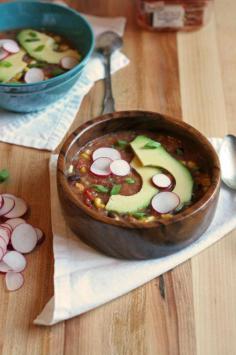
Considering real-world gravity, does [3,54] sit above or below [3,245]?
above

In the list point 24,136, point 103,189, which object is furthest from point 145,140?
point 24,136

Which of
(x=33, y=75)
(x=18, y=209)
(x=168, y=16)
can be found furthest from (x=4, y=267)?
A: (x=168, y=16)

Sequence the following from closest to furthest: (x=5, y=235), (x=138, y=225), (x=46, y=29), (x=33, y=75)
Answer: (x=138, y=225)
(x=5, y=235)
(x=33, y=75)
(x=46, y=29)

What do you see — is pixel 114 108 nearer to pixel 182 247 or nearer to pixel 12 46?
pixel 12 46

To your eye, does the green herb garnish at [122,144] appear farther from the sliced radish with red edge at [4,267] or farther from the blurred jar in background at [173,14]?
the blurred jar in background at [173,14]

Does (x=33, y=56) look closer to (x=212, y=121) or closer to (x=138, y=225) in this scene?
(x=212, y=121)

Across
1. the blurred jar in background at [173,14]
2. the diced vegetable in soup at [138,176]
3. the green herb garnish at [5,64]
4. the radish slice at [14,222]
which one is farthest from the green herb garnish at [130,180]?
the blurred jar in background at [173,14]

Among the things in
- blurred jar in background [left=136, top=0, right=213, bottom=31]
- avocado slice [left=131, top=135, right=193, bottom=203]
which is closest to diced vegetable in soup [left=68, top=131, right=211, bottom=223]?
avocado slice [left=131, top=135, right=193, bottom=203]
